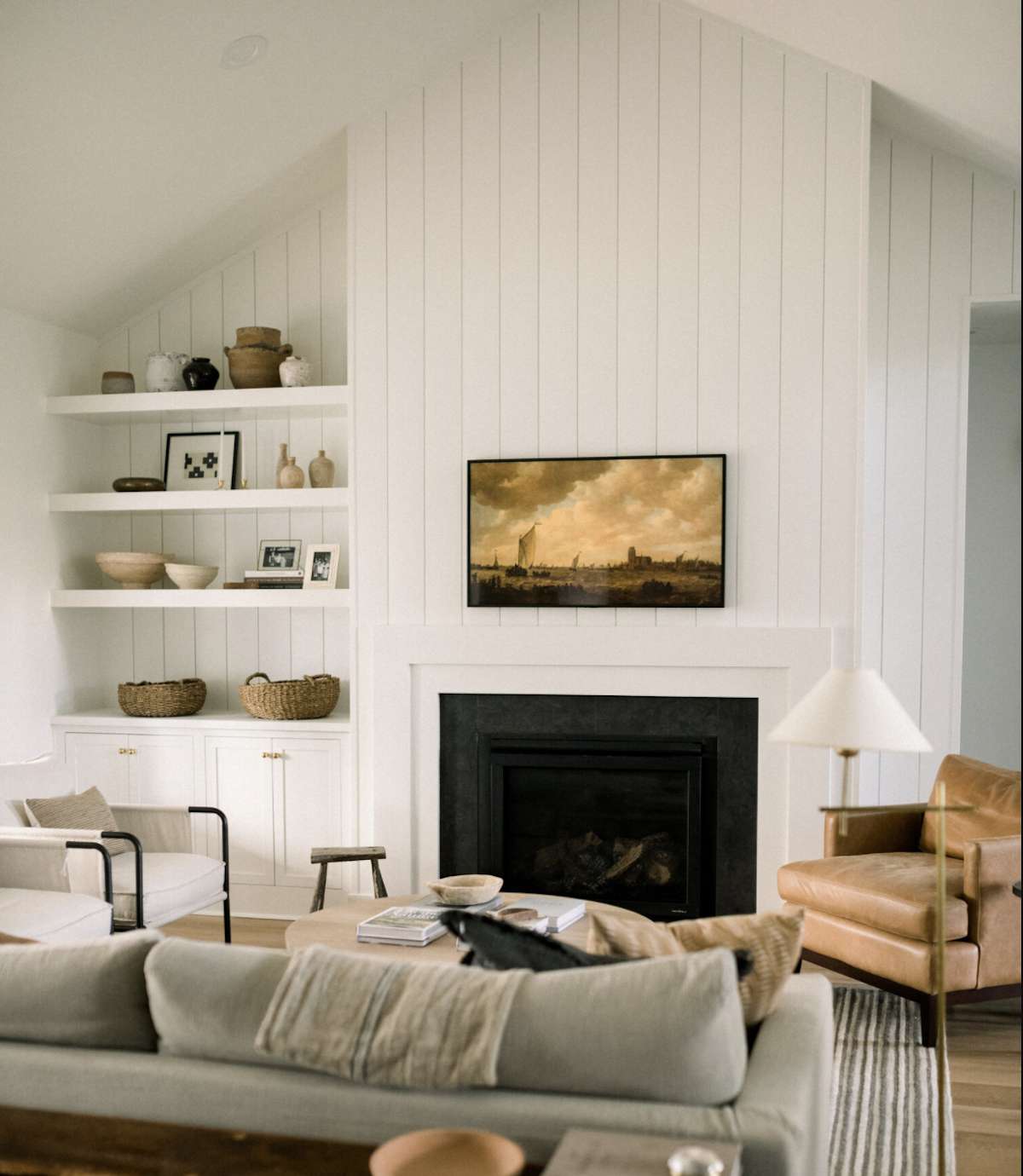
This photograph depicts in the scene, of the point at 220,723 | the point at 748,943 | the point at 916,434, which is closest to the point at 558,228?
the point at 916,434

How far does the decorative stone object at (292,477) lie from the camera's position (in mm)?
5098

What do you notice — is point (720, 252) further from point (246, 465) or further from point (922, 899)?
point (922, 899)

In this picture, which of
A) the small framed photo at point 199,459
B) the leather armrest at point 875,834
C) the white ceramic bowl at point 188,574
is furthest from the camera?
the small framed photo at point 199,459

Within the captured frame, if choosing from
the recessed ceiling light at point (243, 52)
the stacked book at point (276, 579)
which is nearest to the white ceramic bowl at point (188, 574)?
the stacked book at point (276, 579)

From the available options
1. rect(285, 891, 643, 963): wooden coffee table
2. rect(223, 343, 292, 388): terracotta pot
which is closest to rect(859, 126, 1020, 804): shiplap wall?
rect(285, 891, 643, 963): wooden coffee table

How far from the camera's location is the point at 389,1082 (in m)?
1.87

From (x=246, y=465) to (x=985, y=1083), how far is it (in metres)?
3.85

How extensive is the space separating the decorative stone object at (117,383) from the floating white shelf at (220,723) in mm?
1459

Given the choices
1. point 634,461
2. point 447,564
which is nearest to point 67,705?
point 447,564

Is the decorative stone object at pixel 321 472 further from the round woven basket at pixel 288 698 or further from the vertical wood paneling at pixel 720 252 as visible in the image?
the vertical wood paneling at pixel 720 252

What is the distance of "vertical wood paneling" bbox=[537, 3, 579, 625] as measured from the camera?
4.64 metres

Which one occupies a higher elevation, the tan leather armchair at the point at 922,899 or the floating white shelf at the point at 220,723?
the floating white shelf at the point at 220,723

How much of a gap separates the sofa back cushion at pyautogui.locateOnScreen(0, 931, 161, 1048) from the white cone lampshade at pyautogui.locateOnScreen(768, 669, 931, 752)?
1.27 metres

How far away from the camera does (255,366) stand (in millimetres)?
5098
